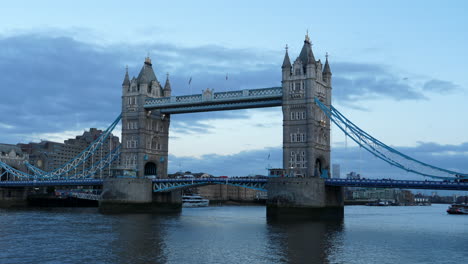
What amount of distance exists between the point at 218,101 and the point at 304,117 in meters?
15.6

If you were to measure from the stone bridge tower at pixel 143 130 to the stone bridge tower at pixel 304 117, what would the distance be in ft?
92.4

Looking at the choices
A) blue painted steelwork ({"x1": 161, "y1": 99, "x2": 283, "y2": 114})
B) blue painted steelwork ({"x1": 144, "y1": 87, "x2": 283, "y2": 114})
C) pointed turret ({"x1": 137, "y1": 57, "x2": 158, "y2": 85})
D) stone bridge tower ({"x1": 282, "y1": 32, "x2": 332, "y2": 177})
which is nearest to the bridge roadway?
stone bridge tower ({"x1": 282, "y1": 32, "x2": 332, "y2": 177})

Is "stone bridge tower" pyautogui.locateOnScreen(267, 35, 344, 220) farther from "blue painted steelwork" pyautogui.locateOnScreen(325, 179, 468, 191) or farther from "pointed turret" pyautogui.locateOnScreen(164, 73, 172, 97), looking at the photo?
"pointed turret" pyautogui.locateOnScreen(164, 73, 172, 97)

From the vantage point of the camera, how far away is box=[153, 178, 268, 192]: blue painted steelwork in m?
81.4

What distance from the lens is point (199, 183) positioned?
88.9 m

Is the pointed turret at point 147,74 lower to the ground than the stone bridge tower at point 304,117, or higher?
higher

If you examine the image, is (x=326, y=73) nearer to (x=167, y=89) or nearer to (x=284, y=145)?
(x=284, y=145)

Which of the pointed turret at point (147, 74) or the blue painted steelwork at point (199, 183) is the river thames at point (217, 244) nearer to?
the blue painted steelwork at point (199, 183)

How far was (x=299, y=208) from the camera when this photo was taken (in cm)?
7188

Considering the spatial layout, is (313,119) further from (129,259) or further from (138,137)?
(129,259)

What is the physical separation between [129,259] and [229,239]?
14954 millimetres

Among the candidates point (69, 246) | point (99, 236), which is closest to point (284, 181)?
point (99, 236)

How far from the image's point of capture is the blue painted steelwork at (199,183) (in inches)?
3204

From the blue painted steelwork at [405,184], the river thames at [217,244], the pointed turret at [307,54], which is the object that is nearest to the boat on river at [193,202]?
the pointed turret at [307,54]
